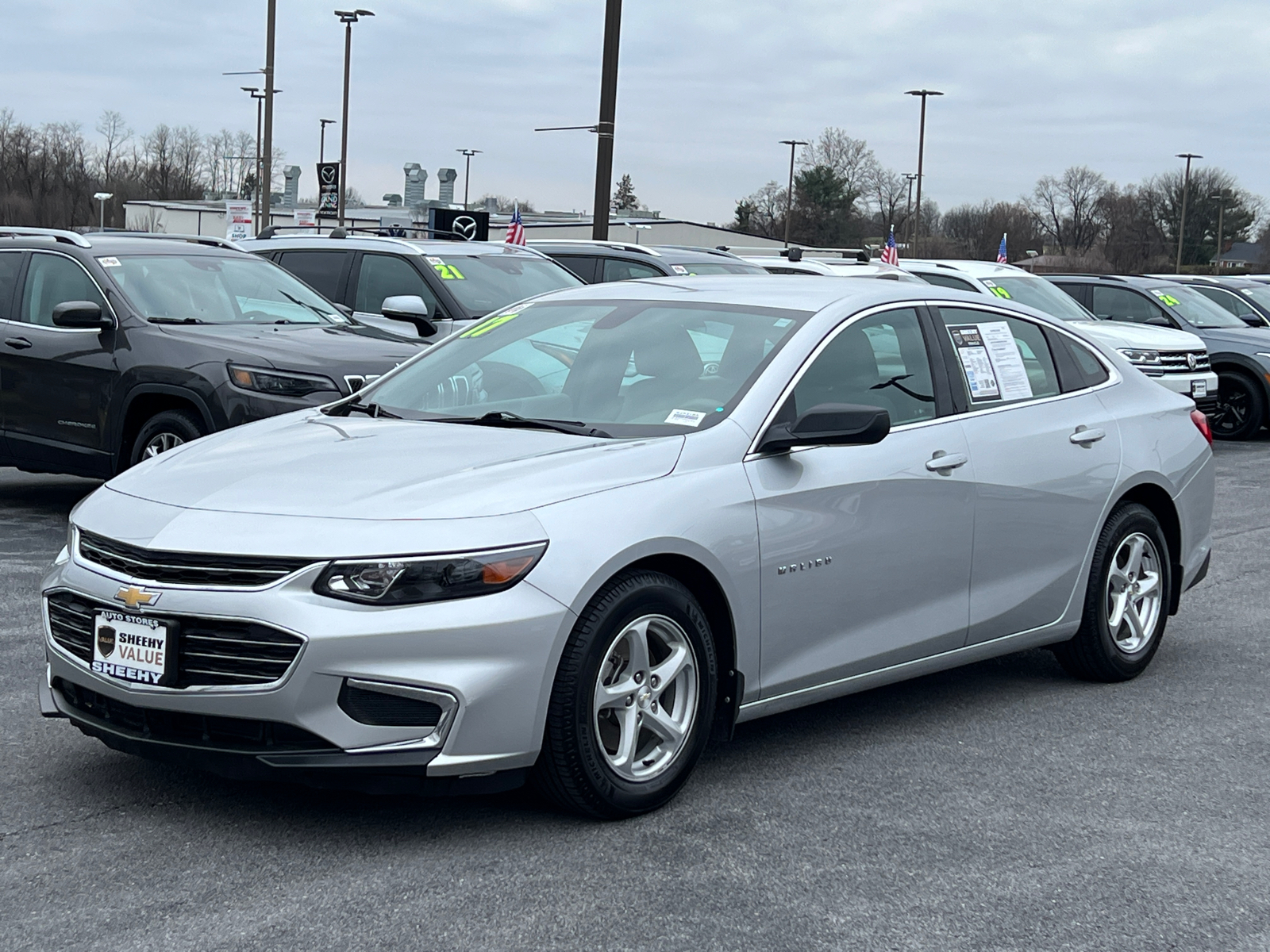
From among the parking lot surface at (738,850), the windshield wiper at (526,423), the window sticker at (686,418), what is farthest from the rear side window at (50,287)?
the window sticker at (686,418)

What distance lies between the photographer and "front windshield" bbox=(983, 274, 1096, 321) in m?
16.7

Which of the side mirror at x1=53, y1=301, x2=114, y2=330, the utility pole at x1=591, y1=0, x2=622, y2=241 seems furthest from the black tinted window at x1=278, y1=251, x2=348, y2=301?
the utility pole at x1=591, y1=0, x2=622, y2=241

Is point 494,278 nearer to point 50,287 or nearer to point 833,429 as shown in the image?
point 50,287

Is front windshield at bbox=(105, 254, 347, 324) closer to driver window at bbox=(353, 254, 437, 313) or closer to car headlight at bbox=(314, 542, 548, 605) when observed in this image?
driver window at bbox=(353, 254, 437, 313)

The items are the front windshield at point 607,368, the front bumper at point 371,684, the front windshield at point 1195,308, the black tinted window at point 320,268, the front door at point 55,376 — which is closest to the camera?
the front bumper at point 371,684

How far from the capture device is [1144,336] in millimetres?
17391

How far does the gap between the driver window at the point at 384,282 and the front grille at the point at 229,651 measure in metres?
8.32

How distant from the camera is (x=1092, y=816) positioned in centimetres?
457

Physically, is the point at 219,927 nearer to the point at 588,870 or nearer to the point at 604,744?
the point at 588,870

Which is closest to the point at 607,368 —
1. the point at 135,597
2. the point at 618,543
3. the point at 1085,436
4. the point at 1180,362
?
the point at 618,543

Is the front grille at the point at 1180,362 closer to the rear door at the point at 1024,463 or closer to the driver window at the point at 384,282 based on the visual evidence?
the driver window at the point at 384,282

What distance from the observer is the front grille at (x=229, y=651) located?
3885mm

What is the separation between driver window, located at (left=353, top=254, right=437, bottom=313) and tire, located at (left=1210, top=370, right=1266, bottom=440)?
34.9ft

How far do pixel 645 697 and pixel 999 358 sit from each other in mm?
2334
